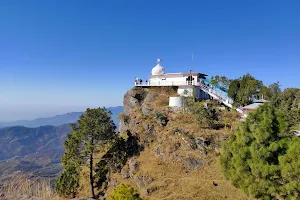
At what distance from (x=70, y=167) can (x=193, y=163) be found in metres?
18.7

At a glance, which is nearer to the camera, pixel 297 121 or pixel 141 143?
pixel 297 121

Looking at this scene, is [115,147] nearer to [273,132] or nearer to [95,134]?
[95,134]

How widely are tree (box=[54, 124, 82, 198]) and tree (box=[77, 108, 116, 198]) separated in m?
1.19

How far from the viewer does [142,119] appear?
42.9 m

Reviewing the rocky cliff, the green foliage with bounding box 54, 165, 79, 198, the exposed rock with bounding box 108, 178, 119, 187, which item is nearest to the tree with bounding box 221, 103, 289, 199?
the rocky cliff

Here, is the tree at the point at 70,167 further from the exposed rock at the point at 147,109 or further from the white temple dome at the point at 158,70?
the white temple dome at the point at 158,70

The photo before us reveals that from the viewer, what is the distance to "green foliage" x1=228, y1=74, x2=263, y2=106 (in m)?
41.1

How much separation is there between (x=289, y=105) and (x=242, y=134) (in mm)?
27904

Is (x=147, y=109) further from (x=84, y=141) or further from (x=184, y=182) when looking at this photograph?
(x=184, y=182)

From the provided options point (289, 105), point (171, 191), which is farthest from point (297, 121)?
point (171, 191)

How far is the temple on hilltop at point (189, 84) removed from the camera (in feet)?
147

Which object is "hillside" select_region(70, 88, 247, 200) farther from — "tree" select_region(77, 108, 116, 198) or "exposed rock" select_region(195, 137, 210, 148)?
"tree" select_region(77, 108, 116, 198)

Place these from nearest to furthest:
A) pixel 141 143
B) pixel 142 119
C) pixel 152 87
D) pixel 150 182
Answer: pixel 150 182, pixel 141 143, pixel 142 119, pixel 152 87

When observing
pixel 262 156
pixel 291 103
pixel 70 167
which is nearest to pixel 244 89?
pixel 291 103
